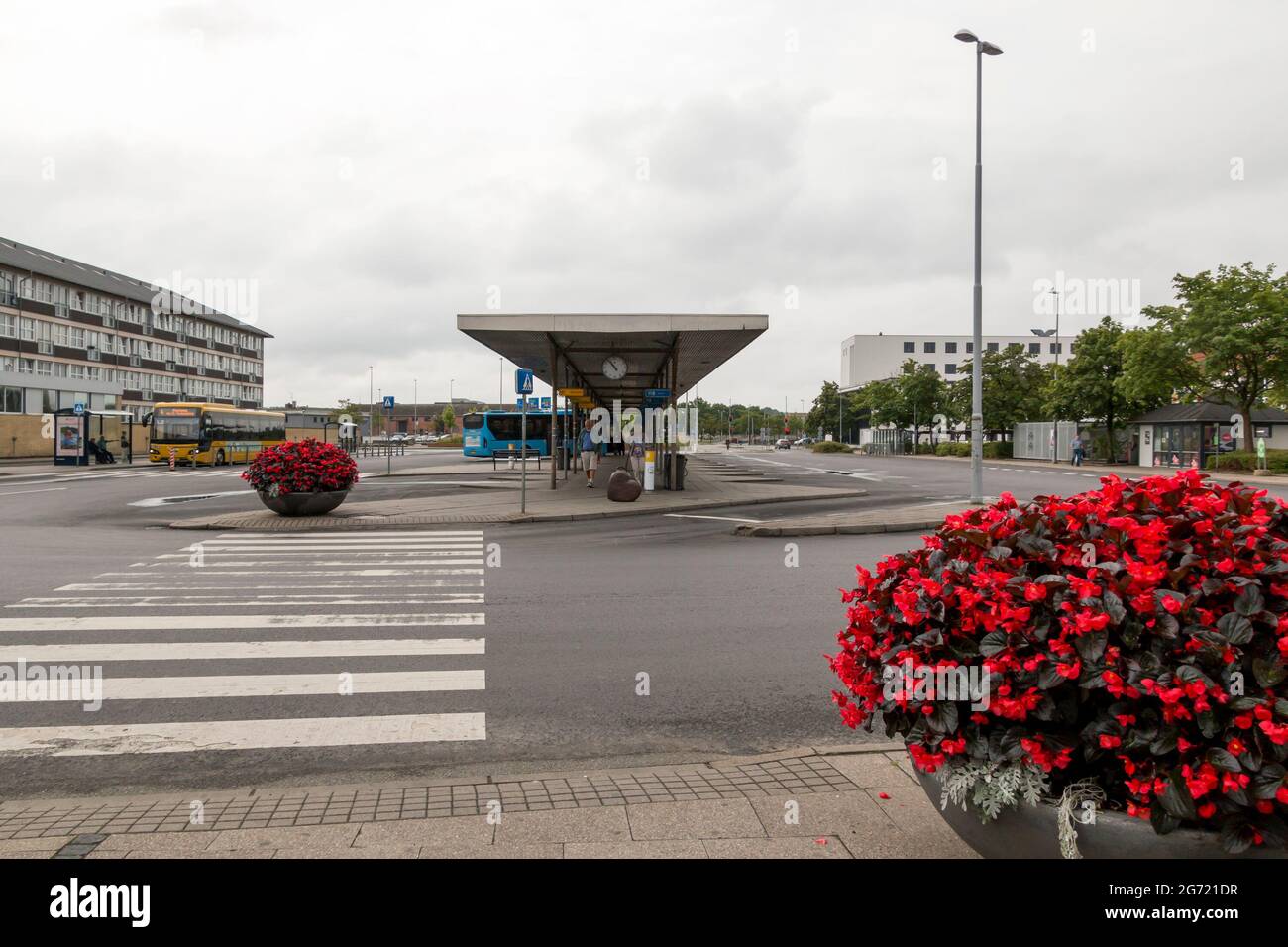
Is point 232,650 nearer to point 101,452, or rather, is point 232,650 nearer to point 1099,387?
point 101,452

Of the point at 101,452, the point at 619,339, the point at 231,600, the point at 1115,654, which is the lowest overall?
the point at 231,600

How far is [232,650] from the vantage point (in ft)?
22.9

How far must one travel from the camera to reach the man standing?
28.8 m

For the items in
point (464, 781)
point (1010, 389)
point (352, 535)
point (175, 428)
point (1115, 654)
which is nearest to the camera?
point (1115, 654)

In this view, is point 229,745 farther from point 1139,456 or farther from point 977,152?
point 1139,456

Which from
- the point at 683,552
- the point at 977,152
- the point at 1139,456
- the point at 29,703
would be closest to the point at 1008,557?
the point at 29,703

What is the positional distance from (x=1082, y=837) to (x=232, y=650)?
6155 mm

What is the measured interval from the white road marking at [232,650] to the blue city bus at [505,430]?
44.9 meters

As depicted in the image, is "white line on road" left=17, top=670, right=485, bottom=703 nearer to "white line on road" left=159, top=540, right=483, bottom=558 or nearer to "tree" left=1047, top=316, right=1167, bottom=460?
"white line on road" left=159, top=540, right=483, bottom=558

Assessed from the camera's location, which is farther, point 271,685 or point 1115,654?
point 271,685

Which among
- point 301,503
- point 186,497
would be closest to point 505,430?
point 186,497

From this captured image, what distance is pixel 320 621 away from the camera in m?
8.04

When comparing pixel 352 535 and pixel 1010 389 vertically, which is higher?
pixel 1010 389

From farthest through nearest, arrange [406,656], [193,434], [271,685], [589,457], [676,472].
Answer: [193,434] < [589,457] < [676,472] < [406,656] < [271,685]
